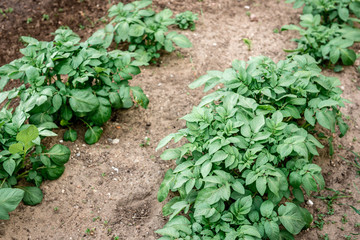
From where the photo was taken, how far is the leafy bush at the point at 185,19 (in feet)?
16.5

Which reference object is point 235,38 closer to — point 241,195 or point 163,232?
point 241,195

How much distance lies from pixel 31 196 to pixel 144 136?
1282mm

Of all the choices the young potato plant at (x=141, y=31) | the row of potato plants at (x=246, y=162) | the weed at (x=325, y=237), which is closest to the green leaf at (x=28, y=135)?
the row of potato plants at (x=246, y=162)

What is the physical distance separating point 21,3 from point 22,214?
3149mm

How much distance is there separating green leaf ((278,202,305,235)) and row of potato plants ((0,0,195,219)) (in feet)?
5.83

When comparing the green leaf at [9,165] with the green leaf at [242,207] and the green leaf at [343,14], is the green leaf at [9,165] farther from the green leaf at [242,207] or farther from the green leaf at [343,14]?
the green leaf at [343,14]

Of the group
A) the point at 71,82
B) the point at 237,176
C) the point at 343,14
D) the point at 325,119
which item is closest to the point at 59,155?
the point at 71,82

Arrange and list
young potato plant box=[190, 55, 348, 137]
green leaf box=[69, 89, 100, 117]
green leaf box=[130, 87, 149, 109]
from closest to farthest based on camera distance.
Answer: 1. young potato plant box=[190, 55, 348, 137]
2. green leaf box=[69, 89, 100, 117]
3. green leaf box=[130, 87, 149, 109]

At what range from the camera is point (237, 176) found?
3.22 metres

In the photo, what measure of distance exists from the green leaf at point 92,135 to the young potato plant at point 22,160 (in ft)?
1.28

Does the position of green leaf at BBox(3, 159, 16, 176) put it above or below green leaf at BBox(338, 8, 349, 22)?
below

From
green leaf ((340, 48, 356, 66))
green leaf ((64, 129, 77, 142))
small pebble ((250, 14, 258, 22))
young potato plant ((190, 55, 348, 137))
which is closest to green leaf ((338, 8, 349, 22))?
green leaf ((340, 48, 356, 66))

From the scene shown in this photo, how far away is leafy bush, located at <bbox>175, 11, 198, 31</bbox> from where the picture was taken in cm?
504

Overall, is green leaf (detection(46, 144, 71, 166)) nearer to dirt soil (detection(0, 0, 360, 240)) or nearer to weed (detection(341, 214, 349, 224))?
dirt soil (detection(0, 0, 360, 240))
